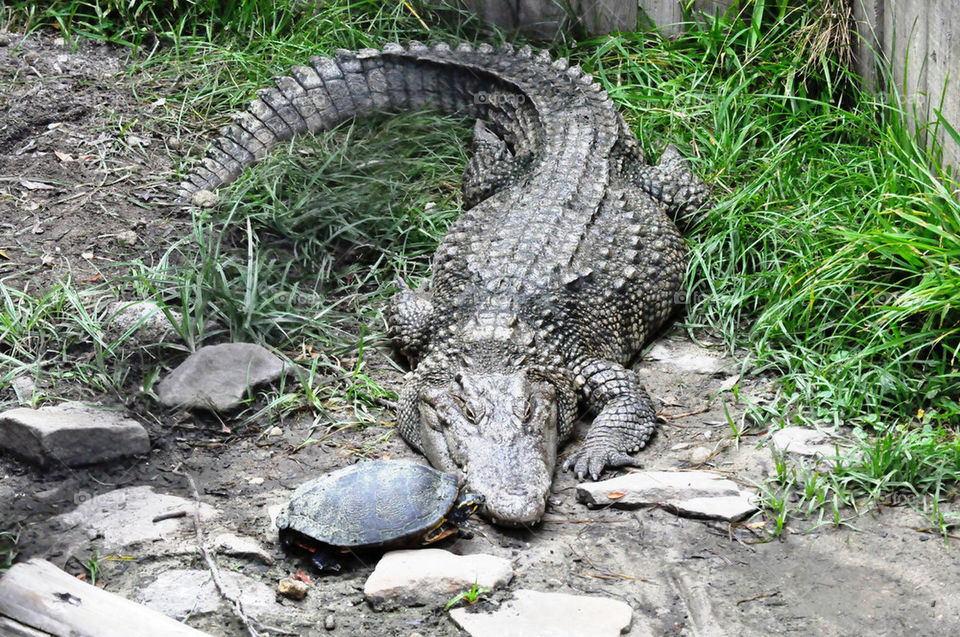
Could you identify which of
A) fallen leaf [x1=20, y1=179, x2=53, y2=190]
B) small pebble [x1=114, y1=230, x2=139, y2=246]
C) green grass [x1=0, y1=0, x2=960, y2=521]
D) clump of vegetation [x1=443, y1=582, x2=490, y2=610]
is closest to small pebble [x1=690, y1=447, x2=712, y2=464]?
green grass [x1=0, y1=0, x2=960, y2=521]

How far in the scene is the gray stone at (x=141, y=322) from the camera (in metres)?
4.52

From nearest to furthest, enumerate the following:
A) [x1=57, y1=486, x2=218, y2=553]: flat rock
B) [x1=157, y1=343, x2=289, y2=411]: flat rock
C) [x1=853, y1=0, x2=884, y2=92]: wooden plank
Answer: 1. [x1=57, y1=486, x2=218, y2=553]: flat rock
2. [x1=157, y1=343, x2=289, y2=411]: flat rock
3. [x1=853, y1=0, x2=884, y2=92]: wooden plank

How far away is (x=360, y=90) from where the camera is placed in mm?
6246

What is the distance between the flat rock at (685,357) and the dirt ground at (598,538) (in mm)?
13

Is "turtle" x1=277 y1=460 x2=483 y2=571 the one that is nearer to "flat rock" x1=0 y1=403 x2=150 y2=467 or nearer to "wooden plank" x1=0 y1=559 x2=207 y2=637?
"wooden plank" x1=0 y1=559 x2=207 y2=637

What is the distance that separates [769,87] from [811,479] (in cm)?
285

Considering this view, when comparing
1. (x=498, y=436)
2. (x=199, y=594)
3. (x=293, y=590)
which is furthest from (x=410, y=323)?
(x=199, y=594)

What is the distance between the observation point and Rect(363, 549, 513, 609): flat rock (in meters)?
3.20

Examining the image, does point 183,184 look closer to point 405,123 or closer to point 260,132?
point 260,132

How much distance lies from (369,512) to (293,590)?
35cm

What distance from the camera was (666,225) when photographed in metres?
5.33

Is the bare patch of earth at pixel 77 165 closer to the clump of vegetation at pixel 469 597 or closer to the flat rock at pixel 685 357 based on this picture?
the flat rock at pixel 685 357

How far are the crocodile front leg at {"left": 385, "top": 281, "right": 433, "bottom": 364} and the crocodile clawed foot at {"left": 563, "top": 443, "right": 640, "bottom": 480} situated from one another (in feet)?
3.27

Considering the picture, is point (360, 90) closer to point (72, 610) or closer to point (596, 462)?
point (596, 462)
